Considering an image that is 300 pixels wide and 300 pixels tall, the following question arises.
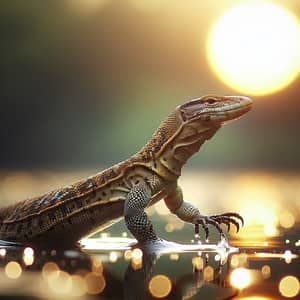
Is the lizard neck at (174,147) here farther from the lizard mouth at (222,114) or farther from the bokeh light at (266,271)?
the bokeh light at (266,271)

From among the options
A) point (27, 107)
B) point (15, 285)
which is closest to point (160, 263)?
point (15, 285)

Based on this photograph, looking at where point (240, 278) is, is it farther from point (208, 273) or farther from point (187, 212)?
point (187, 212)

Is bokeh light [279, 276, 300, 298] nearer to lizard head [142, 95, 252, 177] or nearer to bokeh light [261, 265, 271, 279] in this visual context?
bokeh light [261, 265, 271, 279]

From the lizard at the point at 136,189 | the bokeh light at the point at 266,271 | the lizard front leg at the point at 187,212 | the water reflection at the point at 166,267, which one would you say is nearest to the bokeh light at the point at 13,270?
the water reflection at the point at 166,267

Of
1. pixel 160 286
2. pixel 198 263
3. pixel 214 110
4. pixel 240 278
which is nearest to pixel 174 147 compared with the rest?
pixel 214 110

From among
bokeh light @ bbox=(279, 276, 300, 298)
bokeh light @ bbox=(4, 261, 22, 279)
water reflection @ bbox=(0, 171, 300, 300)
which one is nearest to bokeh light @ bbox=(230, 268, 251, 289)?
water reflection @ bbox=(0, 171, 300, 300)

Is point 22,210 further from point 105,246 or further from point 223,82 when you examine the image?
point 223,82

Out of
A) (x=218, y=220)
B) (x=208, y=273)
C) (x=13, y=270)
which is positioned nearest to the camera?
(x=208, y=273)

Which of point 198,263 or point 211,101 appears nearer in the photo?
point 198,263
